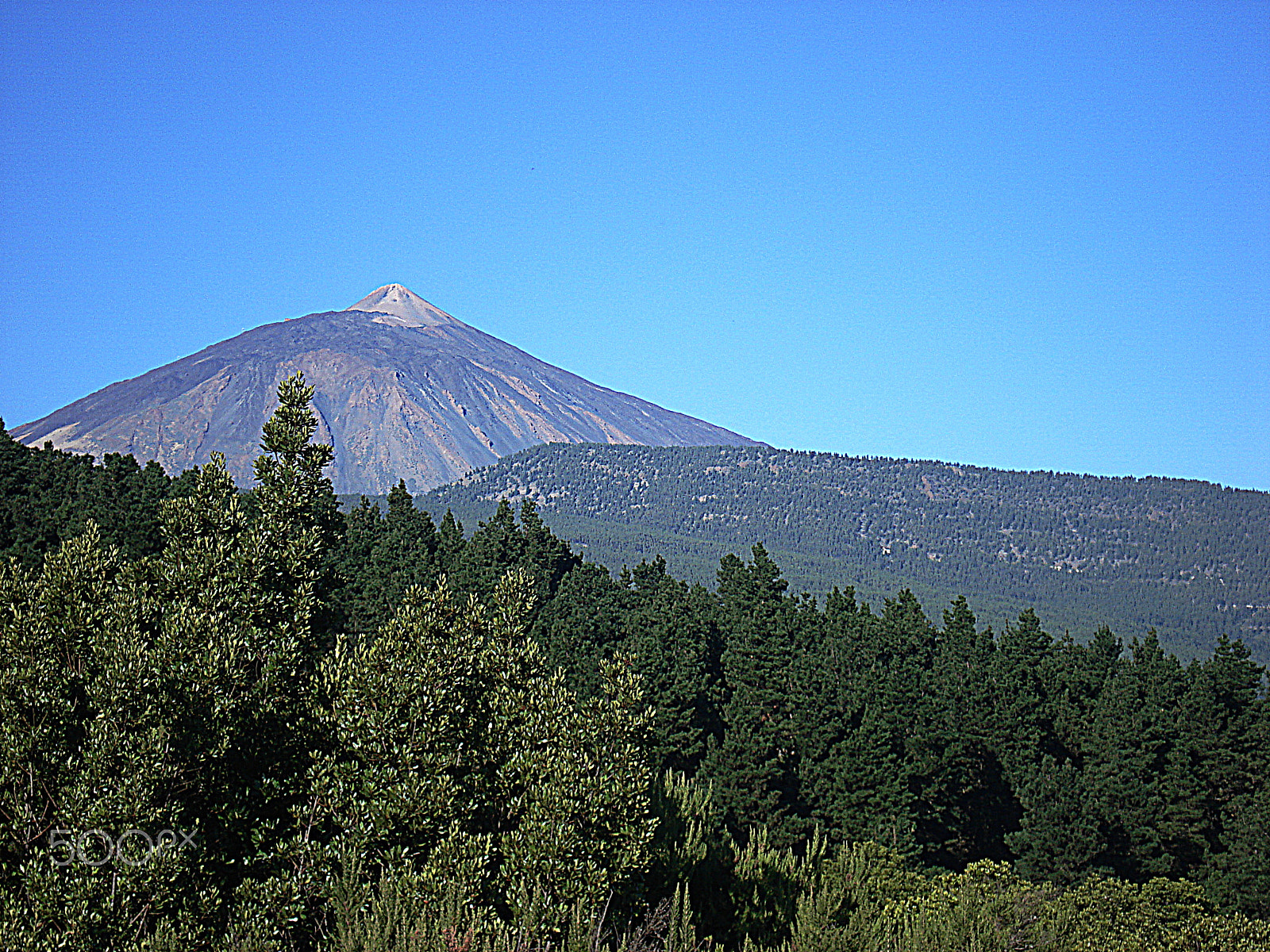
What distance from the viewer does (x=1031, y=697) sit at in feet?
200

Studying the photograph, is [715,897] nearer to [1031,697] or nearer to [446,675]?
[446,675]

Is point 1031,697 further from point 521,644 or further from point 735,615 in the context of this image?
point 521,644

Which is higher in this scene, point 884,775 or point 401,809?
point 401,809

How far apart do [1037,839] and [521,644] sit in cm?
3476

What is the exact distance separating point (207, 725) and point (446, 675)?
4266mm

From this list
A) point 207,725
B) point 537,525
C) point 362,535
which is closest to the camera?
point 207,725

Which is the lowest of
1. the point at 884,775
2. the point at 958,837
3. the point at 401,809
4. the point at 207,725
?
the point at 958,837

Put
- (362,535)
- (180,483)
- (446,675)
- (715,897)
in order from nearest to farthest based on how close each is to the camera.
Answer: (446,675), (715,897), (180,483), (362,535)

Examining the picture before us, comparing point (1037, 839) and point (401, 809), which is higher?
point (401, 809)

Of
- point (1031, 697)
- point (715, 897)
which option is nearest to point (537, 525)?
point (1031, 697)

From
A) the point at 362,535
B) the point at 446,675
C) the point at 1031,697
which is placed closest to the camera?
the point at 446,675

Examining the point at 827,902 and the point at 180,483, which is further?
the point at 180,483

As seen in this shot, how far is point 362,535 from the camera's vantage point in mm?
73750

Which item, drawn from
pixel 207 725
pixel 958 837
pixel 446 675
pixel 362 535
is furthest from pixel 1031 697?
pixel 207 725
